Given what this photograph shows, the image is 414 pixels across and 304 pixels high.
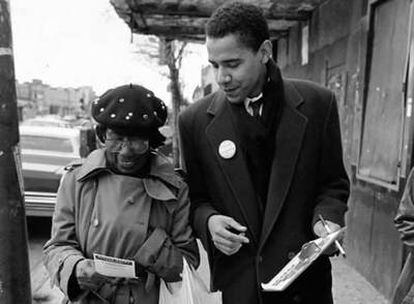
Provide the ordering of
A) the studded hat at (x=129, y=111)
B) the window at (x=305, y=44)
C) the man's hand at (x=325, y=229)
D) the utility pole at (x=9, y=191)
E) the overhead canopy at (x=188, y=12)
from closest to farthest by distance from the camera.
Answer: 1. the man's hand at (x=325, y=229)
2. the studded hat at (x=129, y=111)
3. the utility pole at (x=9, y=191)
4. the overhead canopy at (x=188, y=12)
5. the window at (x=305, y=44)

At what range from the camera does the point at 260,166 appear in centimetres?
191

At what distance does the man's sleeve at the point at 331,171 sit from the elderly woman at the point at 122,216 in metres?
0.59

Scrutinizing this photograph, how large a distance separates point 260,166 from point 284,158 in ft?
0.35

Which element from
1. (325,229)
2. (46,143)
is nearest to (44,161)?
(46,143)

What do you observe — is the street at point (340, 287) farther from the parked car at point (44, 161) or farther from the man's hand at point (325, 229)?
the man's hand at point (325, 229)

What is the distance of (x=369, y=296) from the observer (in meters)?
4.56

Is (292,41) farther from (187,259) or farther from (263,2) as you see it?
(187,259)

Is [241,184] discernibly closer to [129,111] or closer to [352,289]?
[129,111]

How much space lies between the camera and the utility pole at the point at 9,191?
2217 millimetres

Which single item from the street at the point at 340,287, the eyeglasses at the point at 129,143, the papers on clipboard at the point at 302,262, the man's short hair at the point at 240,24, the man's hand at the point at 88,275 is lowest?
the street at the point at 340,287

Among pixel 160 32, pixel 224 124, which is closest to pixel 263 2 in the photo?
pixel 160 32

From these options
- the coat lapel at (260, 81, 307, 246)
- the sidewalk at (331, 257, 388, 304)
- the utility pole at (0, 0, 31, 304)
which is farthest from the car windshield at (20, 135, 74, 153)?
the coat lapel at (260, 81, 307, 246)

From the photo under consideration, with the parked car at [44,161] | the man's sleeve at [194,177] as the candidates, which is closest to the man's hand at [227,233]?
the man's sleeve at [194,177]

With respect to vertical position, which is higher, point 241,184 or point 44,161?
point 241,184
